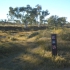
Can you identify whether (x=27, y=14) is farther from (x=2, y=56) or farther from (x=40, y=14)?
(x=2, y=56)

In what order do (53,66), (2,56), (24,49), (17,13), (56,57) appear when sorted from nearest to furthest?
(53,66) < (56,57) < (2,56) < (24,49) < (17,13)

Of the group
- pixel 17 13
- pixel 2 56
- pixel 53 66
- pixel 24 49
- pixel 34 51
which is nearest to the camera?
pixel 53 66

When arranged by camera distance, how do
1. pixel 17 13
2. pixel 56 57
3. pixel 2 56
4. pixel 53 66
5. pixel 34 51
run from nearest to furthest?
pixel 53 66 → pixel 56 57 → pixel 2 56 → pixel 34 51 → pixel 17 13

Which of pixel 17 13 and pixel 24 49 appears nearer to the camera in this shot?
pixel 24 49

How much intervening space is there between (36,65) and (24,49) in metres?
3.94

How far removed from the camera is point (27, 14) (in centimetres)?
7994

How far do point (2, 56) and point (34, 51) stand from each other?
199 centimetres

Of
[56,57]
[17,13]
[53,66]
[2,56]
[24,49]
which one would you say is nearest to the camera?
[53,66]

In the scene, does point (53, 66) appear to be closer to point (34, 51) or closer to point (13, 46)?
point (34, 51)

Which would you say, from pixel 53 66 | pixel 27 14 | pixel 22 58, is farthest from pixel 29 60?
pixel 27 14

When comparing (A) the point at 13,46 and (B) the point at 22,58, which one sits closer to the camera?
(B) the point at 22,58

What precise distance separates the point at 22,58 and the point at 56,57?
187cm

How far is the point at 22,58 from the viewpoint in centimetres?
1151

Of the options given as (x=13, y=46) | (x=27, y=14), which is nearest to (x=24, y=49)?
(x=13, y=46)
